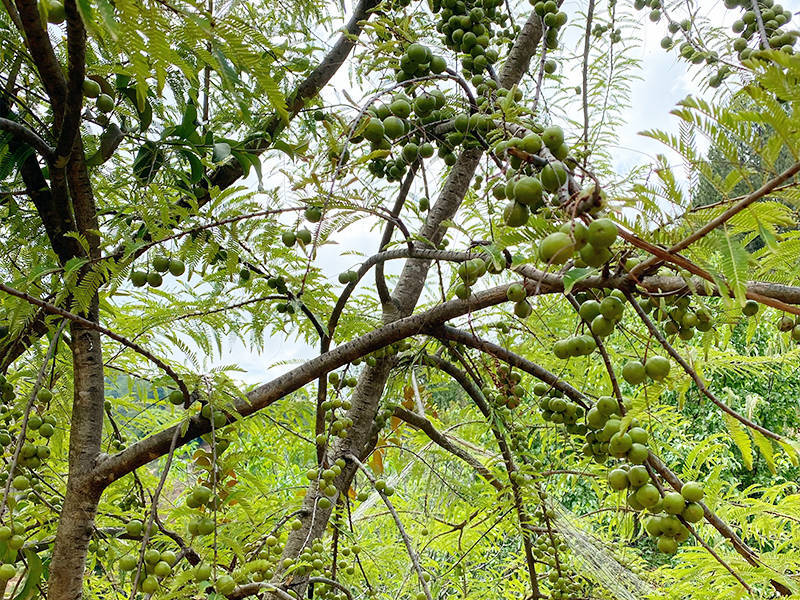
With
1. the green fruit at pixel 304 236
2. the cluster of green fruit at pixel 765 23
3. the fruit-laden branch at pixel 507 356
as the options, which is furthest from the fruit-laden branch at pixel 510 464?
the cluster of green fruit at pixel 765 23

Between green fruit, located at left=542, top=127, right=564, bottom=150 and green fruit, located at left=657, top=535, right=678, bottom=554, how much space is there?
0.63 meters

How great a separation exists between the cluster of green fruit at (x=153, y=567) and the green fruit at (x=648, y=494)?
97 centimetres

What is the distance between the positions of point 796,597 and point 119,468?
1422 millimetres

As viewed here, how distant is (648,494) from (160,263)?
3.85 feet

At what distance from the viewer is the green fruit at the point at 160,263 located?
141cm

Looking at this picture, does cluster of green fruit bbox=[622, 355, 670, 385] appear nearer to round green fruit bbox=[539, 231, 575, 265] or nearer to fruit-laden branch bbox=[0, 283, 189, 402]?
round green fruit bbox=[539, 231, 575, 265]

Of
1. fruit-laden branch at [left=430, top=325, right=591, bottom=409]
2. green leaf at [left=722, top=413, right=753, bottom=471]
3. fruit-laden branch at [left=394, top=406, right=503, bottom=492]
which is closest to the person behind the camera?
green leaf at [left=722, top=413, right=753, bottom=471]

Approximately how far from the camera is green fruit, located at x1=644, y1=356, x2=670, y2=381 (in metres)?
0.85

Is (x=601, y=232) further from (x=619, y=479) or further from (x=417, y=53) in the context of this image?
(x=417, y=53)

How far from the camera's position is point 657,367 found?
85 centimetres

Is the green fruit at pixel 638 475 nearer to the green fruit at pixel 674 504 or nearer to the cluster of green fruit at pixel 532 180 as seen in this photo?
the green fruit at pixel 674 504

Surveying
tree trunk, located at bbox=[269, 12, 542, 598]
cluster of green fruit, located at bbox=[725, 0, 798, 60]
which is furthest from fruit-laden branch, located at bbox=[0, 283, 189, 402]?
cluster of green fruit, located at bbox=[725, 0, 798, 60]

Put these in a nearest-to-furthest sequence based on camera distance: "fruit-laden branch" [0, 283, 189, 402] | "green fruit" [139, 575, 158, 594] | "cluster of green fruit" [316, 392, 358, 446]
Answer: "fruit-laden branch" [0, 283, 189, 402] < "green fruit" [139, 575, 158, 594] < "cluster of green fruit" [316, 392, 358, 446]

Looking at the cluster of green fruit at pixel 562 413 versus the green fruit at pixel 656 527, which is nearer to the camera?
the green fruit at pixel 656 527
